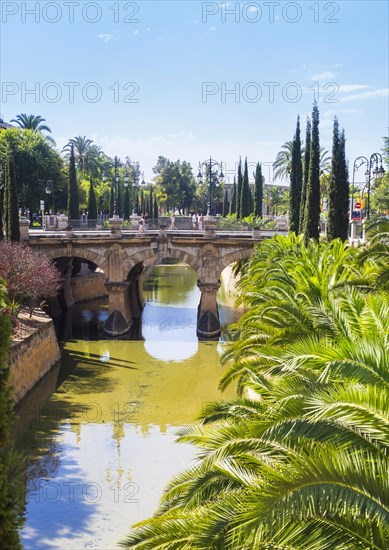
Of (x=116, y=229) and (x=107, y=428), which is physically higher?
(x=116, y=229)

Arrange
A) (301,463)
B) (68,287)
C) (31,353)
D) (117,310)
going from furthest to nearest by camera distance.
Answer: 1. (68,287)
2. (117,310)
3. (31,353)
4. (301,463)

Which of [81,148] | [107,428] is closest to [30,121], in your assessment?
[81,148]

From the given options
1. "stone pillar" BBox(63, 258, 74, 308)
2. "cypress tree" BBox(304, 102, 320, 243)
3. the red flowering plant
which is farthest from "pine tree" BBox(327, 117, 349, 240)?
"stone pillar" BBox(63, 258, 74, 308)

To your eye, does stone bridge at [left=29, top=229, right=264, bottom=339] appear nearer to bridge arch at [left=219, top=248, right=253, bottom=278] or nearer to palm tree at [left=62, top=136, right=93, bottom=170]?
bridge arch at [left=219, top=248, right=253, bottom=278]

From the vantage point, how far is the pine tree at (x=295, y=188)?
123 ft

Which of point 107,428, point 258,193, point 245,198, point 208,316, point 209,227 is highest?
point 258,193

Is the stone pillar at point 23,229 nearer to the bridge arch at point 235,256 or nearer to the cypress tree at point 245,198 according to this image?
the bridge arch at point 235,256

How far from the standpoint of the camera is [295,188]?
38438 mm

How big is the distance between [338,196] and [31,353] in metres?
16.7

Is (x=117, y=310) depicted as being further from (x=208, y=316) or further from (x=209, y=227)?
(x=209, y=227)

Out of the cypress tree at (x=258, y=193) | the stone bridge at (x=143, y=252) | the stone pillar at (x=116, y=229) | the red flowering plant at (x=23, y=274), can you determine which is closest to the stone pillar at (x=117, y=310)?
the stone bridge at (x=143, y=252)

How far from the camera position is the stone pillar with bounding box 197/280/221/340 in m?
35.7

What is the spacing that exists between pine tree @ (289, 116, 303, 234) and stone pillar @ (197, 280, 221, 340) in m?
6.56

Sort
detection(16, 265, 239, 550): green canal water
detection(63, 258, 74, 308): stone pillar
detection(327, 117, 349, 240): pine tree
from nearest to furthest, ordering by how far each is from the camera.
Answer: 1. detection(16, 265, 239, 550): green canal water
2. detection(327, 117, 349, 240): pine tree
3. detection(63, 258, 74, 308): stone pillar
